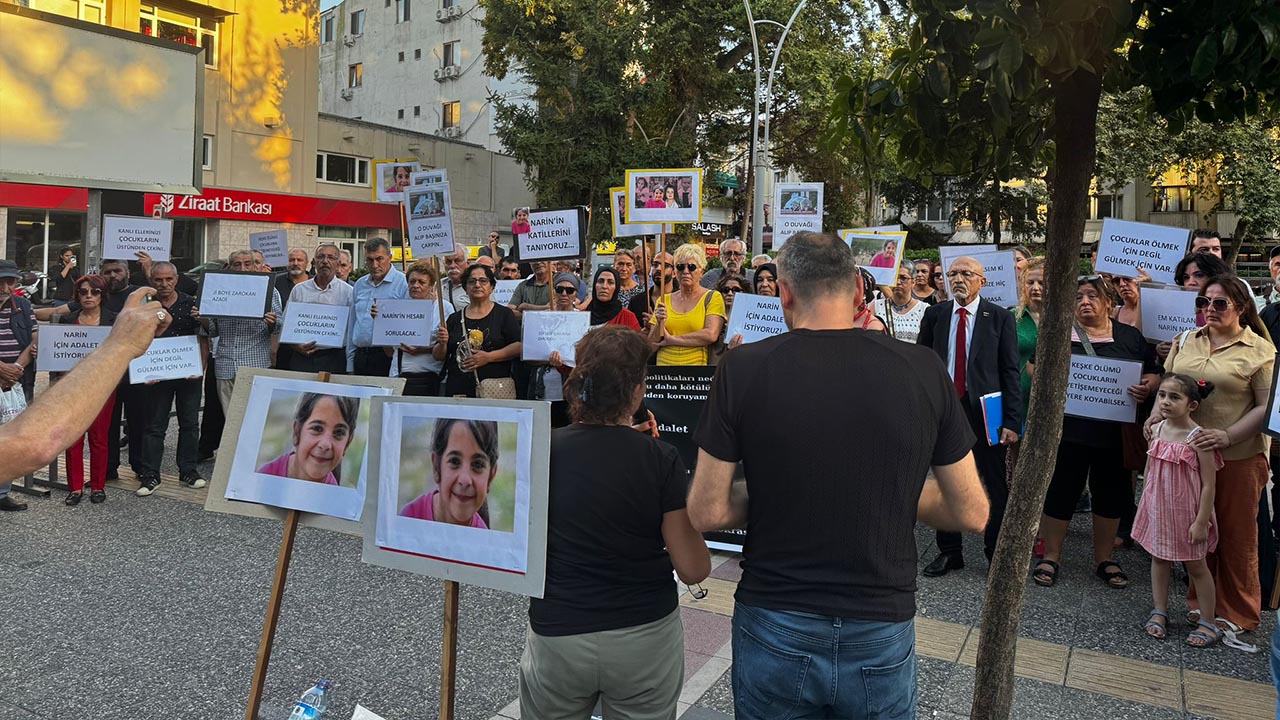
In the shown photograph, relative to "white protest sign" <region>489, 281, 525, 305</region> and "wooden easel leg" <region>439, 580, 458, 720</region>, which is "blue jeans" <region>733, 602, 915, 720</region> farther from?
"white protest sign" <region>489, 281, 525, 305</region>

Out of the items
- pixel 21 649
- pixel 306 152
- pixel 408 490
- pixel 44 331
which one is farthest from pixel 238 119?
pixel 408 490

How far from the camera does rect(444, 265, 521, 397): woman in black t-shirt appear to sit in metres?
7.62

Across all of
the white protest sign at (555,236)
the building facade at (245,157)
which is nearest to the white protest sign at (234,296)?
the white protest sign at (555,236)

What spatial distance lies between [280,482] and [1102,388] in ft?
15.8

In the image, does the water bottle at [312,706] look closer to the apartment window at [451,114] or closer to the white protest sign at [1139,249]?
the white protest sign at [1139,249]

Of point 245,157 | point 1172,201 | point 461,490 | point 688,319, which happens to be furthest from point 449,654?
point 1172,201

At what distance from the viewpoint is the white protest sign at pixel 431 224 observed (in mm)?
8250

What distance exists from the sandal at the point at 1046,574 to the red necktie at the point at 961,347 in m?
1.18

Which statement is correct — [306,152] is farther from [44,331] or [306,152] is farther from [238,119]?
[44,331]

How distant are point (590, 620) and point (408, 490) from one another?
0.88 meters

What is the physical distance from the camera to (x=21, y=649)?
4637 millimetres

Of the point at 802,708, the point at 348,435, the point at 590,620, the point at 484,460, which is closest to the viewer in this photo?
the point at 802,708

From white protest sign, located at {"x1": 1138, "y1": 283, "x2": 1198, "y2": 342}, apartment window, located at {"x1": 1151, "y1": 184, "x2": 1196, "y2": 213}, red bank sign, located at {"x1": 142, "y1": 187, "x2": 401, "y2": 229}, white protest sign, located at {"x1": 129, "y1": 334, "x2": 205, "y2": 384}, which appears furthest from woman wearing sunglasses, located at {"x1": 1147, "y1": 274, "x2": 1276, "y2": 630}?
apartment window, located at {"x1": 1151, "y1": 184, "x2": 1196, "y2": 213}

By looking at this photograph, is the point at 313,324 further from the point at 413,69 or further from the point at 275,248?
the point at 413,69
